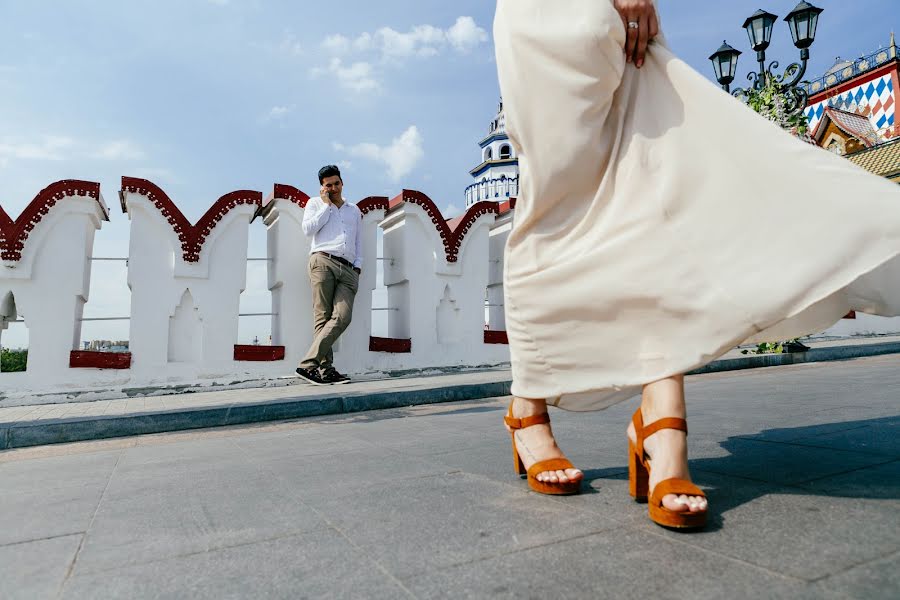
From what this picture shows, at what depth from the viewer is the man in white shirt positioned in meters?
6.22

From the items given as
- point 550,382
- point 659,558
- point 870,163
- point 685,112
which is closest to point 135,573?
point 659,558

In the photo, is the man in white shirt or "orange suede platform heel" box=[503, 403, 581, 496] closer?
"orange suede platform heel" box=[503, 403, 581, 496]

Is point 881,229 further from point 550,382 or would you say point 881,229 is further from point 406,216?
point 406,216

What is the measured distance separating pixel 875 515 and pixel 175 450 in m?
3.03

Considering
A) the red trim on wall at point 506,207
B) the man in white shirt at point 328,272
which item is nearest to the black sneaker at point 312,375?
the man in white shirt at point 328,272

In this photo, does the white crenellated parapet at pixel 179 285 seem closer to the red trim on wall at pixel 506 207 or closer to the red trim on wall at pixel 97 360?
the red trim on wall at pixel 97 360

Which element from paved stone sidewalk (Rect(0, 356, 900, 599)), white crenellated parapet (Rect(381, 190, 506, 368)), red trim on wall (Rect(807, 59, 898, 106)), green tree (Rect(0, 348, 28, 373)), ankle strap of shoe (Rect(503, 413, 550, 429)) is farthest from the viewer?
red trim on wall (Rect(807, 59, 898, 106))

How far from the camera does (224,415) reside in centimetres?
420

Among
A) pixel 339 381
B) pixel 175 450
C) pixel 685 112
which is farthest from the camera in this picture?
pixel 339 381

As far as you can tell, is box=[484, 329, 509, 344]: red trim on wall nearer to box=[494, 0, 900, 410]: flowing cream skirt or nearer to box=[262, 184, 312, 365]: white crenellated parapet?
box=[262, 184, 312, 365]: white crenellated parapet

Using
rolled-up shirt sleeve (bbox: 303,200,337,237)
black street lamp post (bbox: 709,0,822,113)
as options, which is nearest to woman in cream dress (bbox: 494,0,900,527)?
rolled-up shirt sleeve (bbox: 303,200,337,237)

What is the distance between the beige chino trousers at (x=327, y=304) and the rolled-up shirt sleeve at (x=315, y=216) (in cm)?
29

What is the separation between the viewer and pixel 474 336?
7.75 meters

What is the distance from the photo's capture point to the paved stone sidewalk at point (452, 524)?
43.6 inches
